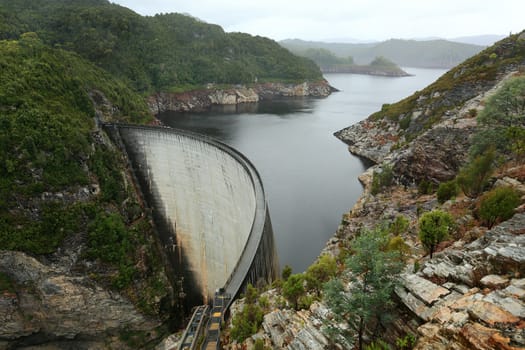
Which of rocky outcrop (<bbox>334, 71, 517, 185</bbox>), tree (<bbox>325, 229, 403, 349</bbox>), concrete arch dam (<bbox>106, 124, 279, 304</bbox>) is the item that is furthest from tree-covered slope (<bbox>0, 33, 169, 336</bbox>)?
rocky outcrop (<bbox>334, 71, 517, 185</bbox>)

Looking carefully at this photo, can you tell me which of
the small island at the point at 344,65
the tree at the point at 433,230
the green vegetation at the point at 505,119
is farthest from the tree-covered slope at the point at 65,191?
the small island at the point at 344,65

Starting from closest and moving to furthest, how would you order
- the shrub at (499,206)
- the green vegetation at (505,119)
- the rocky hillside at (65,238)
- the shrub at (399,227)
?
the shrub at (499,206) < the green vegetation at (505,119) < the shrub at (399,227) < the rocky hillside at (65,238)

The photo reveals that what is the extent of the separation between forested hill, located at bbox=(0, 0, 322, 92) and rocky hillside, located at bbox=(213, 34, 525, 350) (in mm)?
45587

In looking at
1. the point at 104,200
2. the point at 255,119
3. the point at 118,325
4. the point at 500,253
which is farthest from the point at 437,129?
the point at 255,119

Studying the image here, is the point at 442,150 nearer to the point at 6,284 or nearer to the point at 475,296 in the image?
the point at 475,296

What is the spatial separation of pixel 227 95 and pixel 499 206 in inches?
2894

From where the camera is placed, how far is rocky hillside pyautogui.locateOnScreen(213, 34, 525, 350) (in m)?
5.42

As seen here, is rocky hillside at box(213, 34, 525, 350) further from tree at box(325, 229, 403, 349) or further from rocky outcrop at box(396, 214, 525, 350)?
tree at box(325, 229, 403, 349)

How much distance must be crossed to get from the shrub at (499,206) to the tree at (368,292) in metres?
4.35

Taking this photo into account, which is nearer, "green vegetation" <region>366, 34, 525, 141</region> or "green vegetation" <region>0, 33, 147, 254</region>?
"green vegetation" <region>0, 33, 147, 254</region>

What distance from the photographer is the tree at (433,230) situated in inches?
387

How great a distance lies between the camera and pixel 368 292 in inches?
285

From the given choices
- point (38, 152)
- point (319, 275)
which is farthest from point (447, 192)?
point (38, 152)

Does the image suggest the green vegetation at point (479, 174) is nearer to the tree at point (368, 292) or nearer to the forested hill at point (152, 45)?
the tree at point (368, 292)
